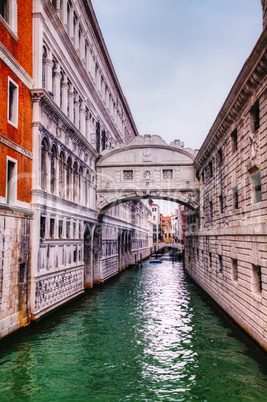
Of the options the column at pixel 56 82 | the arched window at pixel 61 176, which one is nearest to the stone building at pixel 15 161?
the column at pixel 56 82

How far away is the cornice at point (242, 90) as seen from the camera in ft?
31.8

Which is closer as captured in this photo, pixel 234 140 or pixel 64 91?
pixel 234 140

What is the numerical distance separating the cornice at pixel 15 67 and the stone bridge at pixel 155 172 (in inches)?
428

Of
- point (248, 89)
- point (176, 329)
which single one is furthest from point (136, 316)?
point (248, 89)

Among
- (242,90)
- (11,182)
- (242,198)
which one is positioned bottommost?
(242,198)

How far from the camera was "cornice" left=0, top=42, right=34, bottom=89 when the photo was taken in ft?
35.2

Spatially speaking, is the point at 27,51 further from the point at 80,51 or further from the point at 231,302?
the point at 231,302

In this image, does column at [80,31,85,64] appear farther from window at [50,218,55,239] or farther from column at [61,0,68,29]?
window at [50,218,55,239]

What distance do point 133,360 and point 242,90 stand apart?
8575 mm

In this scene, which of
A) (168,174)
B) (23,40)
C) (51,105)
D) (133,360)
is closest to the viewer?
(133,360)

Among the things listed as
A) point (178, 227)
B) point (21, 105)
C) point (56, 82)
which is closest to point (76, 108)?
point (56, 82)

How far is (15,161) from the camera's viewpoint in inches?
464

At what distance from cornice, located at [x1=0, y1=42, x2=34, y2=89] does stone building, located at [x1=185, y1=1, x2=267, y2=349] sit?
6800mm

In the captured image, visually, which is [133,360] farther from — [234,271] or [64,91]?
[64,91]
